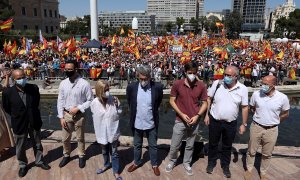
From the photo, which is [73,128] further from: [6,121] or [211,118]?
[211,118]

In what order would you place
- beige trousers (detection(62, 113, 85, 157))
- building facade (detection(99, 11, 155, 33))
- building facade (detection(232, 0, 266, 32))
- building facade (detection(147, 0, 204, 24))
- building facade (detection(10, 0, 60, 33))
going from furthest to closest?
1. building facade (detection(147, 0, 204, 24))
2. building facade (detection(99, 11, 155, 33))
3. building facade (detection(232, 0, 266, 32))
4. building facade (detection(10, 0, 60, 33))
5. beige trousers (detection(62, 113, 85, 157))

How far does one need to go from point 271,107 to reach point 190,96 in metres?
1.22

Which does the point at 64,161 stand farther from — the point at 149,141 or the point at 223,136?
the point at 223,136

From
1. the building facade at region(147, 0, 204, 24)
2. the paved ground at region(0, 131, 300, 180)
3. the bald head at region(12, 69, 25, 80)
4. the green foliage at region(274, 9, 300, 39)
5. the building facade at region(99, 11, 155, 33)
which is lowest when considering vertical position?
the paved ground at region(0, 131, 300, 180)

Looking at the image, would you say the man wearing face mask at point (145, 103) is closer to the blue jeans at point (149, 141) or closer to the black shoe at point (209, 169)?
the blue jeans at point (149, 141)

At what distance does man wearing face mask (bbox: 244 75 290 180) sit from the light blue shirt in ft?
5.40

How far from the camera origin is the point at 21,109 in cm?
407

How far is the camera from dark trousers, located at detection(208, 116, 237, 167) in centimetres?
409

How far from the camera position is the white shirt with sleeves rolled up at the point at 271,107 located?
3.89m

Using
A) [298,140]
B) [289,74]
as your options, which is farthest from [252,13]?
[298,140]

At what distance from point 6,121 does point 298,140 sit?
9.88m

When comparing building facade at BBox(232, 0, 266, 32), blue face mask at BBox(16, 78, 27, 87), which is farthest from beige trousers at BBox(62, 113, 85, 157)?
building facade at BBox(232, 0, 266, 32)

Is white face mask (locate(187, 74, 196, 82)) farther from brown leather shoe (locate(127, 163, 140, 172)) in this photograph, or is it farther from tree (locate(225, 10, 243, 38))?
tree (locate(225, 10, 243, 38))

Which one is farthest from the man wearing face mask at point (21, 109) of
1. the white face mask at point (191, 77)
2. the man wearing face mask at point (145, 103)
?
the white face mask at point (191, 77)
